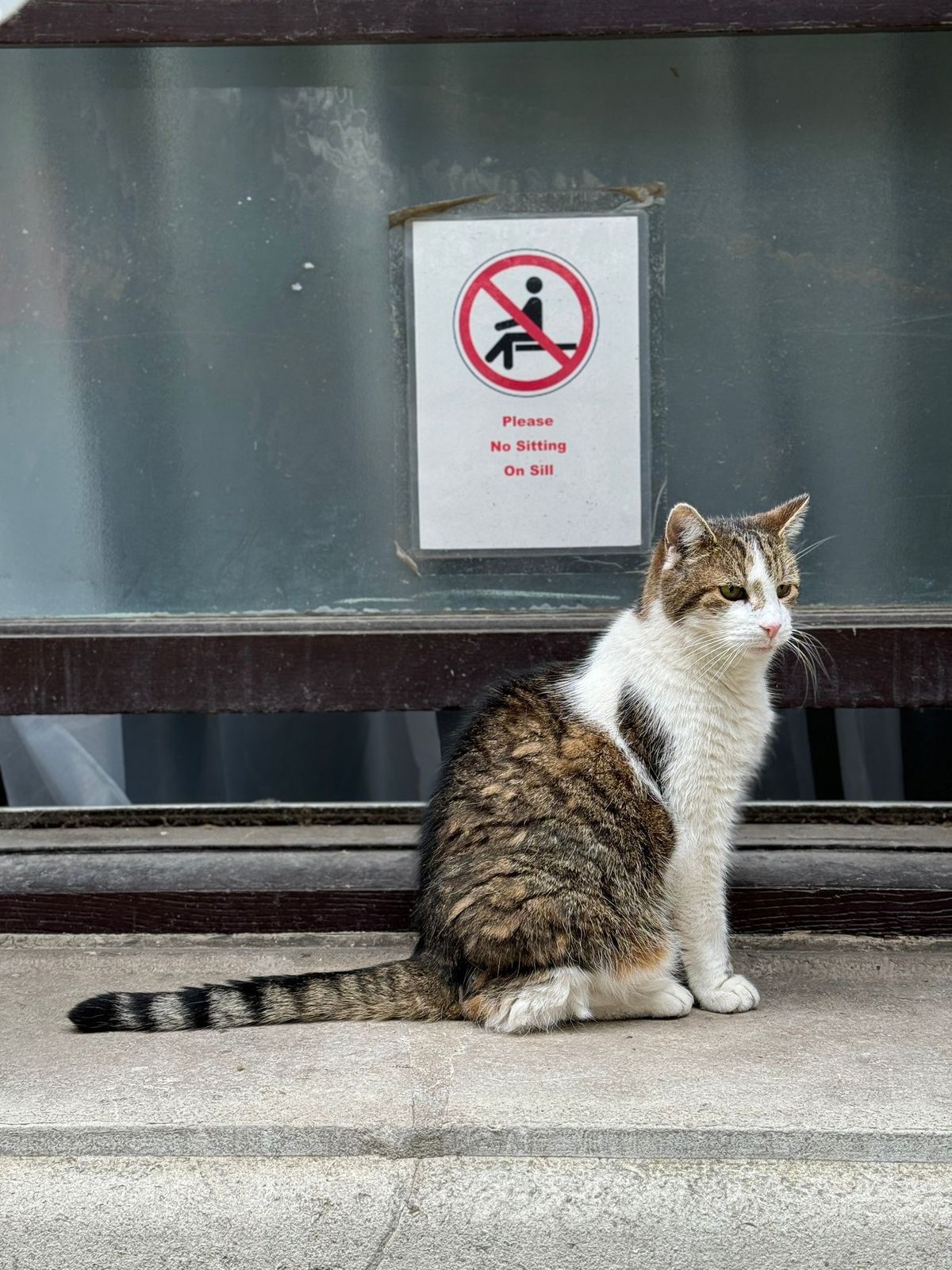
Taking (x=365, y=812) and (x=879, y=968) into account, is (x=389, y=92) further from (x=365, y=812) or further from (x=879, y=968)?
(x=879, y=968)

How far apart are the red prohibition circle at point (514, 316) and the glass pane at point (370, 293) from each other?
0.21 m

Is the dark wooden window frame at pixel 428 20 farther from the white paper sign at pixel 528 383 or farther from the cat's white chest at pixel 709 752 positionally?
the cat's white chest at pixel 709 752

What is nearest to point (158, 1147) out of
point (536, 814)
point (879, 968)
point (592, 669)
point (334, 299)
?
point (536, 814)

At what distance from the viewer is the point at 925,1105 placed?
281 centimetres

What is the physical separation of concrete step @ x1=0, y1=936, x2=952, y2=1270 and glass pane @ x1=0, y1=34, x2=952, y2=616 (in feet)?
4.77

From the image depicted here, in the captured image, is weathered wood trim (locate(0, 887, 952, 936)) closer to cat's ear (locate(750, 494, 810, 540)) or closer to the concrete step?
the concrete step

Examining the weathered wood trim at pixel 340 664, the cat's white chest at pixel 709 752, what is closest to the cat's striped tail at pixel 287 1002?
the cat's white chest at pixel 709 752

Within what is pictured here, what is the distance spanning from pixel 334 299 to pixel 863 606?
5.90ft

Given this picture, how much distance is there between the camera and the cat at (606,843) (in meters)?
3.23

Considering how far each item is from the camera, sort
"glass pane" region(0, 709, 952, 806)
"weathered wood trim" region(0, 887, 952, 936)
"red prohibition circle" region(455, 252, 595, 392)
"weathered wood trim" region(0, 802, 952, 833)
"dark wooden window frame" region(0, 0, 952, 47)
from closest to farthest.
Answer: "dark wooden window frame" region(0, 0, 952, 47)
"weathered wood trim" region(0, 887, 952, 936)
"red prohibition circle" region(455, 252, 595, 392)
"weathered wood trim" region(0, 802, 952, 833)
"glass pane" region(0, 709, 952, 806)

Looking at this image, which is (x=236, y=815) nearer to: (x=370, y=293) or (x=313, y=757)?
(x=313, y=757)

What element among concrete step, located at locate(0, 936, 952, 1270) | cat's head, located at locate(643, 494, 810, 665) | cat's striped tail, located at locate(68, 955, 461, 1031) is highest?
cat's head, located at locate(643, 494, 810, 665)

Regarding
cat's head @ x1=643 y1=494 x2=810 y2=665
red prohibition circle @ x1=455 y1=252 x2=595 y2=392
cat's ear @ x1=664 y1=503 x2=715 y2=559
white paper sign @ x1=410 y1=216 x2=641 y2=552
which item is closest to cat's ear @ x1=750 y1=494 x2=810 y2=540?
cat's head @ x1=643 y1=494 x2=810 y2=665

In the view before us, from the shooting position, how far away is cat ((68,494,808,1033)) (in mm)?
3232
